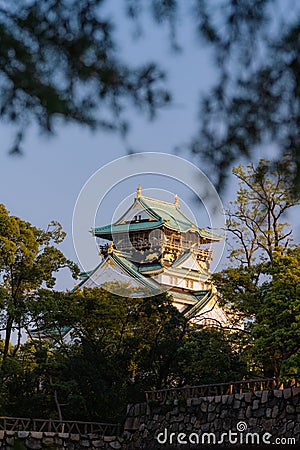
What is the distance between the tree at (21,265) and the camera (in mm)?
13914

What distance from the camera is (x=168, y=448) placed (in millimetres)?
11102

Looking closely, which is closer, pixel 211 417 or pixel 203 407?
pixel 211 417

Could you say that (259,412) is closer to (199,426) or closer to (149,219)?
(199,426)

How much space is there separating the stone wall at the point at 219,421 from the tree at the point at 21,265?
3.41m

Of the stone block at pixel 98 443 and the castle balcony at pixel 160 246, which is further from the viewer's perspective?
the castle balcony at pixel 160 246

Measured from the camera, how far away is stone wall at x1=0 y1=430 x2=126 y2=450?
426 inches

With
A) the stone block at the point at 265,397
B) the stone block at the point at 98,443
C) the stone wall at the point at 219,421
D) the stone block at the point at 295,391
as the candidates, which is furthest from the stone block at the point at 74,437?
the stone block at the point at 295,391

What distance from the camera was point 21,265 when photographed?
1430cm

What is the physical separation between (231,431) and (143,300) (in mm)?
4838

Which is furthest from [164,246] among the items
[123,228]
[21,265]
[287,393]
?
[287,393]

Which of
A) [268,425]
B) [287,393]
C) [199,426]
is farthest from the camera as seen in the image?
[199,426]

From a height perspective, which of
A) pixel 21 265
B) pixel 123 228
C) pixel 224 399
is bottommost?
pixel 224 399

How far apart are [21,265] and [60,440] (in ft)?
13.7

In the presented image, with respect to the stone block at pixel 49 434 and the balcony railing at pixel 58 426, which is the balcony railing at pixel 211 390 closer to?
the balcony railing at pixel 58 426
